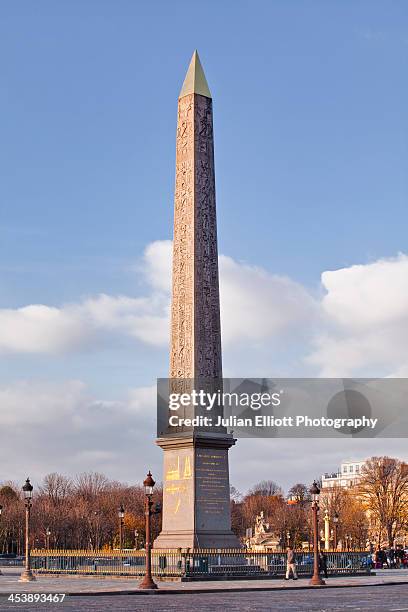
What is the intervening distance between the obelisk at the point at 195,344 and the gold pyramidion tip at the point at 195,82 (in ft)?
2.29

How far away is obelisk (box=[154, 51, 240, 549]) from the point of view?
112 ft

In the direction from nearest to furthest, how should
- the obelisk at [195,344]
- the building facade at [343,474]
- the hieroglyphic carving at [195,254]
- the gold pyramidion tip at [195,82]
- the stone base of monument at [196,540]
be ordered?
the stone base of monument at [196,540] → the obelisk at [195,344] → the hieroglyphic carving at [195,254] → the gold pyramidion tip at [195,82] → the building facade at [343,474]

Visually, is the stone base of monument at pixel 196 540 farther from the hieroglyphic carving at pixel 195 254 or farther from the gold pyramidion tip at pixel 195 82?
the gold pyramidion tip at pixel 195 82

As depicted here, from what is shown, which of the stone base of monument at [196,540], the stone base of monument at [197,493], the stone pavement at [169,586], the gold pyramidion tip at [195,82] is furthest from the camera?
the gold pyramidion tip at [195,82]

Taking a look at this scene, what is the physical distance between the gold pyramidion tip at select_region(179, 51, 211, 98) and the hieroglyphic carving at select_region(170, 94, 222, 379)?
0.38 m

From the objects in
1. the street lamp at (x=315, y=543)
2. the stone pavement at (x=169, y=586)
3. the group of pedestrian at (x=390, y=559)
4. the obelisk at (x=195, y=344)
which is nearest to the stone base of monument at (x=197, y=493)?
the obelisk at (x=195, y=344)

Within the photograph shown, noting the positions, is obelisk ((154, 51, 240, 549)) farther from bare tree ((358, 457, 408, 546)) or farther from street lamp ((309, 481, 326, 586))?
bare tree ((358, 457, 408, 546))

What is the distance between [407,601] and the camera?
23.1 metres

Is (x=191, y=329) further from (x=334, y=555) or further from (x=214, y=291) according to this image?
(x=334, y=555)

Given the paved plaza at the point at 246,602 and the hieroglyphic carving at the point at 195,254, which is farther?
the hieroglyphic carving at the point at 195,254

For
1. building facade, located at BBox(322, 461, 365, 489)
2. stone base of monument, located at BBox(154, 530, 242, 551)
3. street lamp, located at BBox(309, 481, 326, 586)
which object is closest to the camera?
street lamp, located at BBox(309, 481, 326, 586)

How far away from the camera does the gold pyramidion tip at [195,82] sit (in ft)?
124

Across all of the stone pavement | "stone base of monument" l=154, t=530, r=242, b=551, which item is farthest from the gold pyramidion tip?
the stone pavement

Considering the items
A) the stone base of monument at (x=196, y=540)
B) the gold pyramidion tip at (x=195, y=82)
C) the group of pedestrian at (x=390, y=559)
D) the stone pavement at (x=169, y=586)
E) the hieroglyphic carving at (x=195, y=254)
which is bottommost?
the group of pedestrian at (x=390, y=559)
